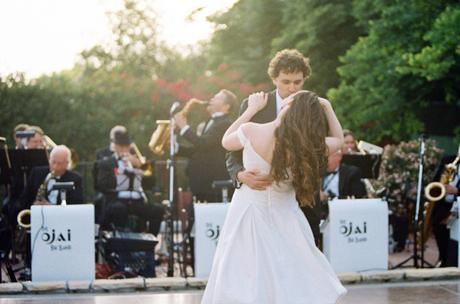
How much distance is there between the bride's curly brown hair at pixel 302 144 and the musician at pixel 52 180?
204 inches

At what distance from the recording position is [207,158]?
40.6ft

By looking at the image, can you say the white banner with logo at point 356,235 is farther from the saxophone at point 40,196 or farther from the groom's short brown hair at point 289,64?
the groom's short brown hair at point 289,64

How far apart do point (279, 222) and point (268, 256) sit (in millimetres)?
267

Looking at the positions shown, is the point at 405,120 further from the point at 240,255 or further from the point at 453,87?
the point at 240,255

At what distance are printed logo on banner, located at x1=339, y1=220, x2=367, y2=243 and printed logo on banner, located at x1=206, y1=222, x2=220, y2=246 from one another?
1383mm

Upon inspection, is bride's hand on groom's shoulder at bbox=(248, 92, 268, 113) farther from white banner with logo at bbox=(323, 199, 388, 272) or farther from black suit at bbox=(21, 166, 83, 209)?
black suit at bbox=(21, 166, 83, 209)

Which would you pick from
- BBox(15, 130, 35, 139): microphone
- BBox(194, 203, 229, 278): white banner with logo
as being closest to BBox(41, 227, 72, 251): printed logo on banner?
BBox(194, 203, 229, 278): white banner with logo

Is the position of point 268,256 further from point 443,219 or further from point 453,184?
point 443,219

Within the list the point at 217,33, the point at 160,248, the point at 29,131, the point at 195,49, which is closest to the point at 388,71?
the point at 160,248

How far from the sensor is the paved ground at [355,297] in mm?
9891

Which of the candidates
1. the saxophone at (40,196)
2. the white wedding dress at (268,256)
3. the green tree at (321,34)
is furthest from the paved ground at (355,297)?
the green tree at (321,34)

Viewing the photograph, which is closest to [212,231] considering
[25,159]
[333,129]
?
[25,159]

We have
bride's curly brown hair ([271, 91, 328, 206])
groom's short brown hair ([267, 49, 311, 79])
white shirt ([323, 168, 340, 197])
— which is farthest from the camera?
white shirt ([323, 168, 340, 197])

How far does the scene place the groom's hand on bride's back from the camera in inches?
291
